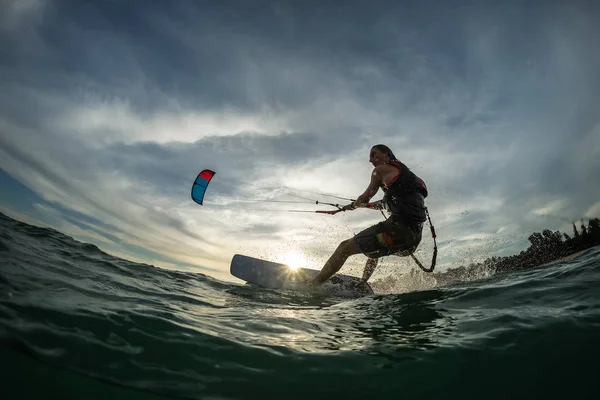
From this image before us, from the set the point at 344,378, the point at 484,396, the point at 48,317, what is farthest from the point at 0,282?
the point at 484,396

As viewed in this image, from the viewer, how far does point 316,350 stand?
3166mm

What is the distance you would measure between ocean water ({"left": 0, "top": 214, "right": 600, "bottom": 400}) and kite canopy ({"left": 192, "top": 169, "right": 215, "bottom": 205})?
542 centimetres

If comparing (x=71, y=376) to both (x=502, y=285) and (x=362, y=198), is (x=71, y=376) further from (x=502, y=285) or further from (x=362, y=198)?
(x=502, y=285)

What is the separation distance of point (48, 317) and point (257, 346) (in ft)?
7.04

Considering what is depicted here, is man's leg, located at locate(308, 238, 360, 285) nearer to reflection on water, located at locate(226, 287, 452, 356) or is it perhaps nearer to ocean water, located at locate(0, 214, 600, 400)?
reflection on water, located at locate(226, 287, 452, 356)

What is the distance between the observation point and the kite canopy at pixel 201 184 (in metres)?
10.1

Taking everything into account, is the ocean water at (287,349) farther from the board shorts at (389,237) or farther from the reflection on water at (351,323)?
the board shorts at (389,237)

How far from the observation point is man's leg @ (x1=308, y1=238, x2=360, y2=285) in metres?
7.02

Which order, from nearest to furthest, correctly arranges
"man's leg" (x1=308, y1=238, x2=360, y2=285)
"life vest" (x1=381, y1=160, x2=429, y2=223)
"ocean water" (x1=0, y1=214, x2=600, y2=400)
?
"ocean water" (x1=0, y1=214, x2=600, y2=400) < "life vest" (x1=381, y1=160, x2=429, y2=223) < "man's leg" (x1=308, y1=238, x2=360, y2=285)

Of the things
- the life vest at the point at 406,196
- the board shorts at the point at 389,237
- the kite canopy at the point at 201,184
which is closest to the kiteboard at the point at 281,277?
the board shorts at the point at 389,237

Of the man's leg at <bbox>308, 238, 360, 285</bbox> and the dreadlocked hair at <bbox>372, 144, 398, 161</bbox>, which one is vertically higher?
the dreadlocked hair at <bbox>372, 144, 398, 161</bbox>

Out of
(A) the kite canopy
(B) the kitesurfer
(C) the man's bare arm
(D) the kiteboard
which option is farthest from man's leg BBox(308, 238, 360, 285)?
(A) the kite canopy

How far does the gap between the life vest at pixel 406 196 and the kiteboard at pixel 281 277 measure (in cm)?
237

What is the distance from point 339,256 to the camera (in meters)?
7.15
